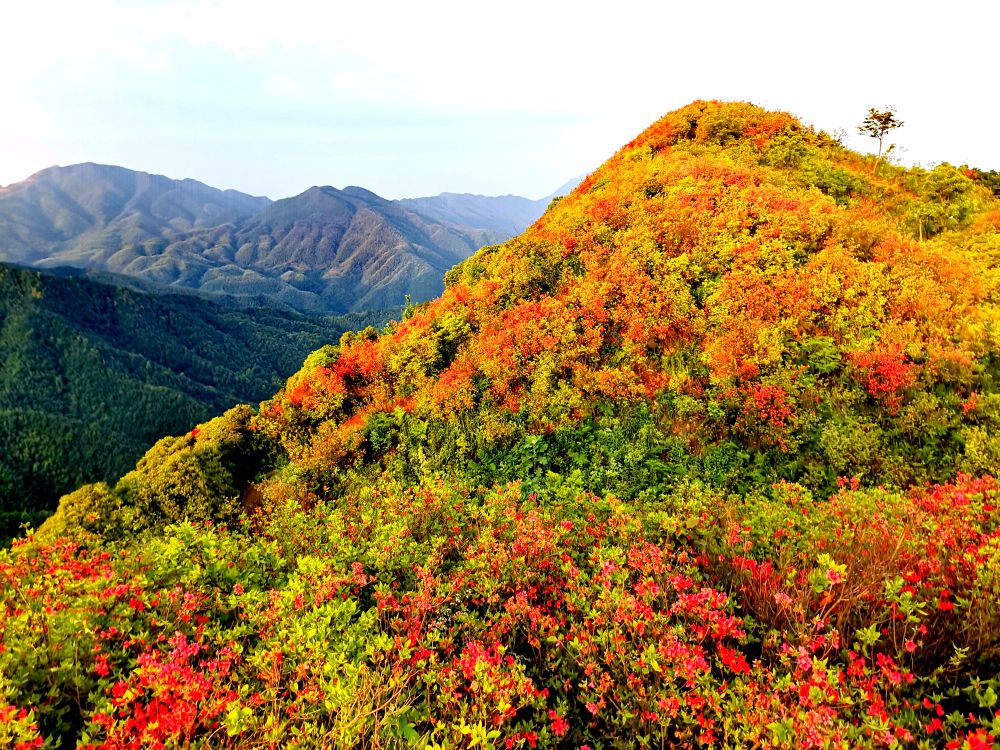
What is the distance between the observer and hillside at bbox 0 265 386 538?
3191 inches

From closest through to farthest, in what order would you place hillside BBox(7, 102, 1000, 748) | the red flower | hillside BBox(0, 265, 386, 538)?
1. hillside BBox(7, 102, 1000, 748)
2. the red flower
3. hillside BBox(0, 265, 386, 538)

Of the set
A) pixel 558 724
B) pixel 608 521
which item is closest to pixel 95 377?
pixel 608 521

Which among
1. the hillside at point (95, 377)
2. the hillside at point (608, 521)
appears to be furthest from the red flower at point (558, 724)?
the hillside at point (95, 377)

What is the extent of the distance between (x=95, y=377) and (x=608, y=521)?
5823 inches

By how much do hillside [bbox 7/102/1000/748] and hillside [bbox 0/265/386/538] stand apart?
187ft

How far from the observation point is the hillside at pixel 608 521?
4.28 m

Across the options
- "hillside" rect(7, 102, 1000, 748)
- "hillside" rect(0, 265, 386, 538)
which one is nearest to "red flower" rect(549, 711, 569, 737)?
"hillside" rect(7, 102, 1000, 748)

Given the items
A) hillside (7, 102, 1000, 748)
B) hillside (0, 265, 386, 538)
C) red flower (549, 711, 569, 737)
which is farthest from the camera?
hillside (0, 265, 386, 538)

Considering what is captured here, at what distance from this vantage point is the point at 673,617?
5.34m

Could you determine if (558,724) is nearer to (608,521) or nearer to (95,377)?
(608,521)

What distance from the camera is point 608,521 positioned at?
7457 millimetres

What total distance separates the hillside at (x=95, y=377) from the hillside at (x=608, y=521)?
2249 inches

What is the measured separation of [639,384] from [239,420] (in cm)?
1628

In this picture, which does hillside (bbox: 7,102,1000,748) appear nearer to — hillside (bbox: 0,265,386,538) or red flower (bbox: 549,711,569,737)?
red flower (bbox: 549,711,569,737)
